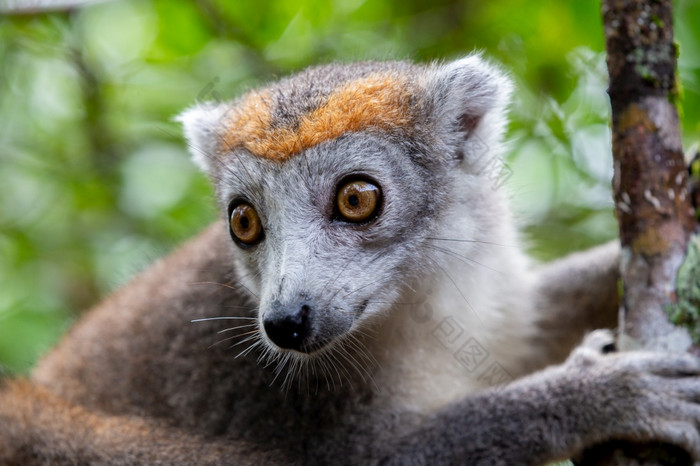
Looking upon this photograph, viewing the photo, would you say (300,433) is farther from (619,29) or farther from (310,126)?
(619,29)

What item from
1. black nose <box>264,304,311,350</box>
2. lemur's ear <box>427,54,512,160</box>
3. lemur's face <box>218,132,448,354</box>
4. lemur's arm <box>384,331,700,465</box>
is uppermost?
lemur's ear <box>427,54,512,160</box>

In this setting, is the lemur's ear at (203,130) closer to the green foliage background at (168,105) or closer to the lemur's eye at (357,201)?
the green foliage background at (168,105)

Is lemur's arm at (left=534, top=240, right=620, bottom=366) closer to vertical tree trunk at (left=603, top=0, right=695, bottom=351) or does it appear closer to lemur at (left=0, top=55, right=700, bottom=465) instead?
lemur at (left=0, top=55, right=700, bottom=465)

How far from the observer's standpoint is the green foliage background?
6.79 metres

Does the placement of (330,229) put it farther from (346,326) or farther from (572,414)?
(572,414)

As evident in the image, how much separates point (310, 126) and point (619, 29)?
1804 millimetres

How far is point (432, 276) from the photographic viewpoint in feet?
15.9

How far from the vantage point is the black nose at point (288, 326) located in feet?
12.6

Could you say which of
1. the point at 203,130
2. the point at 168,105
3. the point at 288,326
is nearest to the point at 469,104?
the point at 203,130

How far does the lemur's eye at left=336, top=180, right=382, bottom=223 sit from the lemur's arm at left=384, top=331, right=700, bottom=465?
141cm

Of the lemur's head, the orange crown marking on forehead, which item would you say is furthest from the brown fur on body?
the orange crown marking on forehead

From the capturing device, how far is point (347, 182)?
432 centimetres

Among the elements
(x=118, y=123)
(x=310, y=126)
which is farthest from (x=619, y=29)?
(x=118, y=123)

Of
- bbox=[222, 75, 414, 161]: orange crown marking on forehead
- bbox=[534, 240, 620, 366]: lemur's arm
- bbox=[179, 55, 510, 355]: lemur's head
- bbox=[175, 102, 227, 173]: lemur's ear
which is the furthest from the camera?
bbox=[534, 240, 620, 366]: lemur's arm
